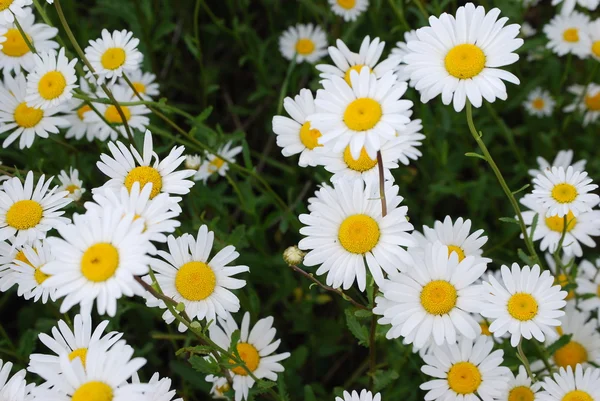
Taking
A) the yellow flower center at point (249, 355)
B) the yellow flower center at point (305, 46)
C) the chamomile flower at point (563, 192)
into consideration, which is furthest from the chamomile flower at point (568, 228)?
the yellow flower center at point (305, 46)

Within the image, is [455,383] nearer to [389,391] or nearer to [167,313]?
[389,391]

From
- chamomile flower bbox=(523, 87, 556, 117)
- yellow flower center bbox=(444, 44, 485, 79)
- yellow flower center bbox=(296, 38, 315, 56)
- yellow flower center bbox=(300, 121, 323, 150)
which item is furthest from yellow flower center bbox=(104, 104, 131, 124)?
chamomile flower bbox=(523, 87, 556, 117)

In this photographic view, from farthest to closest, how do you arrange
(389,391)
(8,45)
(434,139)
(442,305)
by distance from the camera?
(434,139), (8,45), (389,391), (442,305)

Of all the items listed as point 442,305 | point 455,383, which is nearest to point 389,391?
point 455,383

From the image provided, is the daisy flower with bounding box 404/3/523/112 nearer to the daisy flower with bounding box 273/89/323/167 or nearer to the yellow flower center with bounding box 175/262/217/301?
the daisy flower with bounding box 273/89/323/167

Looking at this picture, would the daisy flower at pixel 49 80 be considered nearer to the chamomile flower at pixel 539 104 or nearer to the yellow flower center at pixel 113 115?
the yellow flower center at pixel 113 115

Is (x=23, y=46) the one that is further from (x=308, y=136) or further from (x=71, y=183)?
(x=308, y=136)
